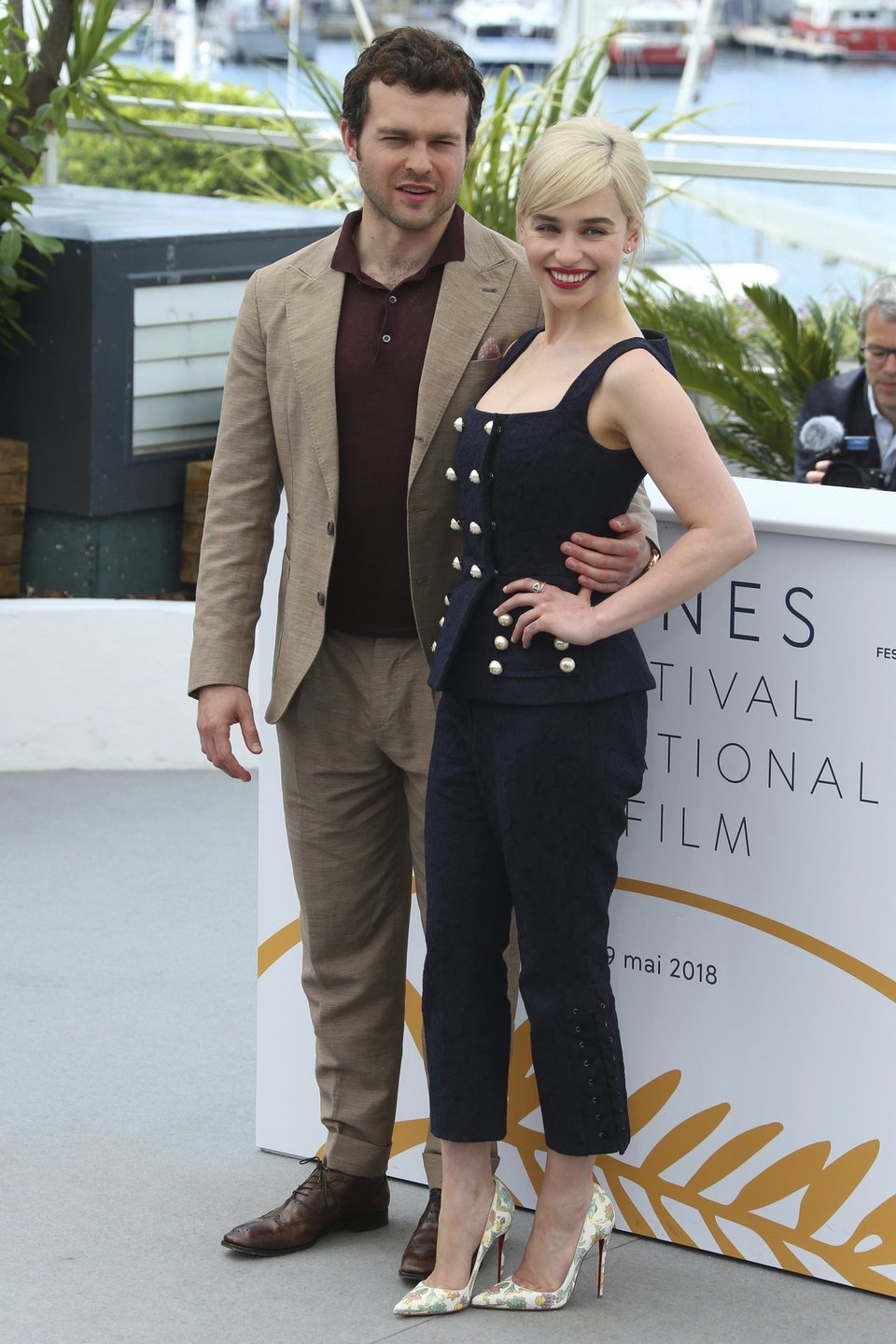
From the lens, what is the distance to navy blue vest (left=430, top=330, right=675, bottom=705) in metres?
2.68

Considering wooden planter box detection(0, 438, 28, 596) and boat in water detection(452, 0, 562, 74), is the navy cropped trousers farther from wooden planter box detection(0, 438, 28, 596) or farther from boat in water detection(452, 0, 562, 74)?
boat in water detection(452, 0, 562, 74)

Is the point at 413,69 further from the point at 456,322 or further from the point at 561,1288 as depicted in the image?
the point at 561,1288

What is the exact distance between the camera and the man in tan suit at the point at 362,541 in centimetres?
284

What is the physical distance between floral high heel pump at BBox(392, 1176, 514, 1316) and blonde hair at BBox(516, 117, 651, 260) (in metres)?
1.47

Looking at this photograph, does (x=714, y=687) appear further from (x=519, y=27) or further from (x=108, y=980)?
(x=519, y=27)

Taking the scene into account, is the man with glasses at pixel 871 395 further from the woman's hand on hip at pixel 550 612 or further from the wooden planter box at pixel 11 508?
the wooden planter box at pixel 11 508

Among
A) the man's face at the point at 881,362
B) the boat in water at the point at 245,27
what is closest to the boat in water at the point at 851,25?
the boat in water at the point at 245,27

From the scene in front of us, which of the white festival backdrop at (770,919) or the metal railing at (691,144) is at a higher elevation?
the metal railing at (691,144)

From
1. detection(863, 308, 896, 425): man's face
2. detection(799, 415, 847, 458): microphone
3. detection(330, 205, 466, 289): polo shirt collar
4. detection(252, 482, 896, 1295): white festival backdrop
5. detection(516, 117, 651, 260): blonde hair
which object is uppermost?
detection(516, 117, 651, 260): blonde hair

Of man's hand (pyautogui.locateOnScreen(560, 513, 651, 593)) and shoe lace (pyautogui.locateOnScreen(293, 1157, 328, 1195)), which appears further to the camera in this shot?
shoe lace (pyautogui.locateOnScreen(293, 1157, 328, 1195))

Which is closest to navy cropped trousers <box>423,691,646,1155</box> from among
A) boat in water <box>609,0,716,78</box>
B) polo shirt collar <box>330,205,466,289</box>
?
polo shirt collar <box>330,205,466,289</box>

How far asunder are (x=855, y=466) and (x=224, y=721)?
216 cm

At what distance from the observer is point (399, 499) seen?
9.57 ft

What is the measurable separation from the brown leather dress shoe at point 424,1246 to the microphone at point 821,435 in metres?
2.38
